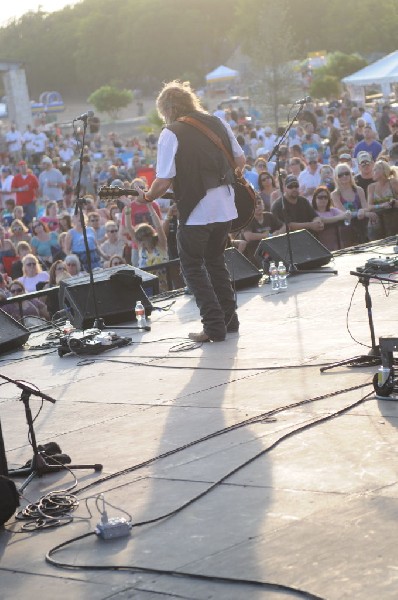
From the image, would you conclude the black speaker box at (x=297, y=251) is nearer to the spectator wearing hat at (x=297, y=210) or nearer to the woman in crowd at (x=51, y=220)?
the spectator wearing hat at (x=297, y=210)

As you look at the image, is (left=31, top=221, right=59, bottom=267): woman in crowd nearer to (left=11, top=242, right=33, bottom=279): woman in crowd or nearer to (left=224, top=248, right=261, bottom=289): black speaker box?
(left=11, top=242, right=33, bottom=279): woman in crowd

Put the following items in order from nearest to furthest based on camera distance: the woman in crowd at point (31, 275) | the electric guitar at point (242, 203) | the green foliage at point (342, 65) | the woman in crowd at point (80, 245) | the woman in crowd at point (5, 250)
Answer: the electric guitar at point (242, 203)
the woman in crowd at point (31, 275)
the woman in crowd at point (80, 245)
the woman in crowd at point (5, 250)
the green foliage at point (342, 65)

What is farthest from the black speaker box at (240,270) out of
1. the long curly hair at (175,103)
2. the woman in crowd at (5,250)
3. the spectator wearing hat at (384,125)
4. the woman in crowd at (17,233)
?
the spectator wearing hat at (384,125)

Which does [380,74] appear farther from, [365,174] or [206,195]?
[206,195]

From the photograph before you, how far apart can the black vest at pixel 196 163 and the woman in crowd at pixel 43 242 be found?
7.19 m

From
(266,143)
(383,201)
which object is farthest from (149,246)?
A: (266,143)

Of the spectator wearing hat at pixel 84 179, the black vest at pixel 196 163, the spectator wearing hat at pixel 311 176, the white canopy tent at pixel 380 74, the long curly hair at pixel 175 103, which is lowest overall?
the spectator wearing hat at pixel 84 179

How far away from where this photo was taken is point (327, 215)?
12.9 m

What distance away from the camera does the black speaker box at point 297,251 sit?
10789mm

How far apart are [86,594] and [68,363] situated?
14.6ft

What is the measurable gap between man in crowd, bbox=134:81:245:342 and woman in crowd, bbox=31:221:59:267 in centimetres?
704

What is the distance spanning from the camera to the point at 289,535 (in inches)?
154

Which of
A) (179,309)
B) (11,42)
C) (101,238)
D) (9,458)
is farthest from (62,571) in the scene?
(11,42)

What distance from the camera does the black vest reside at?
295 inches
